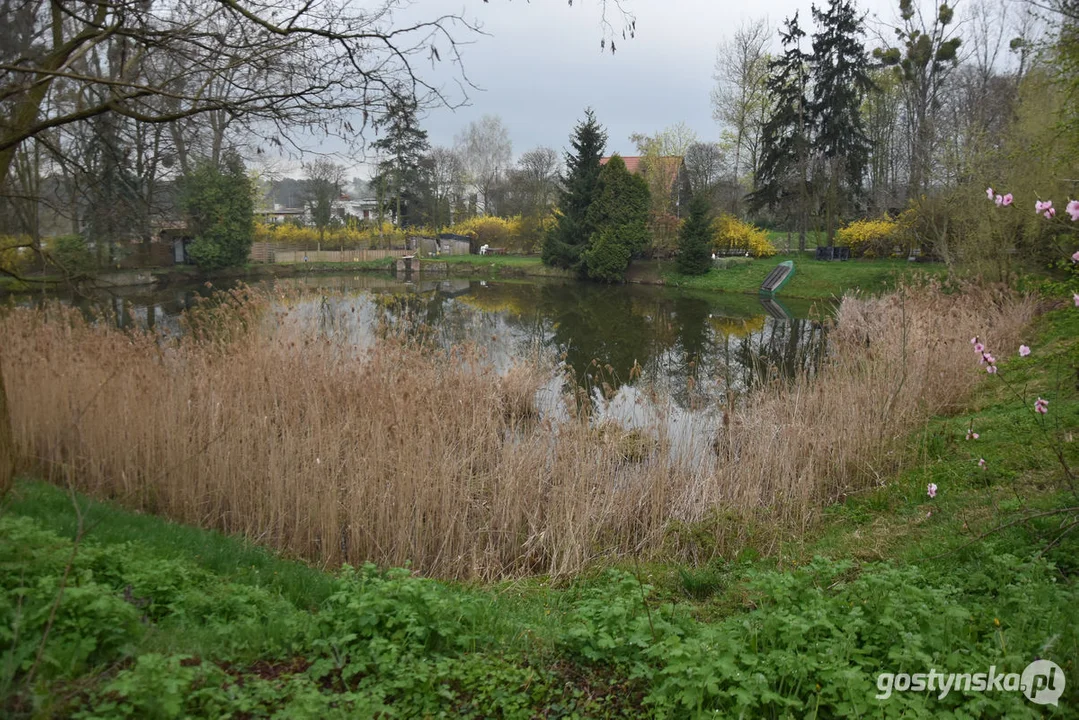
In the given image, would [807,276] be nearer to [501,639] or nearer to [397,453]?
[397,453]

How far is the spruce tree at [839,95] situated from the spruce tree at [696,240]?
17.9 ft

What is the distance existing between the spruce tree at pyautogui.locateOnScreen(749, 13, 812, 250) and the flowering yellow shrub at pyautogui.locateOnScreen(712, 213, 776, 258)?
1248 mm

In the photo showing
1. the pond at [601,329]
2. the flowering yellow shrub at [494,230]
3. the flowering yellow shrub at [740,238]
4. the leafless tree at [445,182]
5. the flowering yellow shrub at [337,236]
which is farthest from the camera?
the leafless tree at [445,182]

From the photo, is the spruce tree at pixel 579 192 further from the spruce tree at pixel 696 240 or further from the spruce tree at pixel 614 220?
the spruce tree at pixel 696 240

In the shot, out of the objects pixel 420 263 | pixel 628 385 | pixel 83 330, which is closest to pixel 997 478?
pixel 628 385

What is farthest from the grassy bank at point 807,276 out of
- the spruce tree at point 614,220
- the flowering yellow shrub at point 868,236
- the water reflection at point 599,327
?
the spruce tree at point 614,220

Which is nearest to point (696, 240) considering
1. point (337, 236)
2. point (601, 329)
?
point (601, 329)

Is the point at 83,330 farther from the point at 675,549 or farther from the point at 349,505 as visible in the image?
the point at 675,549

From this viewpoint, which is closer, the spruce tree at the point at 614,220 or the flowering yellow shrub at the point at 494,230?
the spruce tree at the point at 614,220

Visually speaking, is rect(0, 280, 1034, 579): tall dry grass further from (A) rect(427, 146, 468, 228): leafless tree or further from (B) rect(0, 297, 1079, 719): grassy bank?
(A) rect(427, 146, 468, 228): leafless tree

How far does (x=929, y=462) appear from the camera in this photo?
21.7 ft

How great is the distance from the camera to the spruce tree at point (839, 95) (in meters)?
31.6

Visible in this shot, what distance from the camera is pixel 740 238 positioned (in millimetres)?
33938

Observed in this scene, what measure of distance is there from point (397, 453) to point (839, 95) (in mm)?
31899
